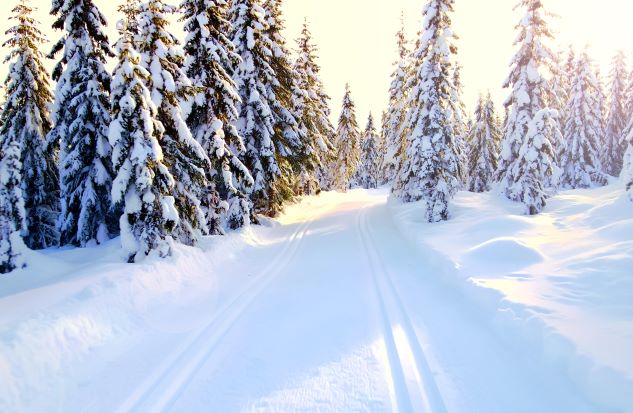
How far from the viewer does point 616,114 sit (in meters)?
37.7

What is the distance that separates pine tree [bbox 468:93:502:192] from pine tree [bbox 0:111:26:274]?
133ft

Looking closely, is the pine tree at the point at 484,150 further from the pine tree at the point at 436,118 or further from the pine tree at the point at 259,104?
the pine tree at the point at 259,104

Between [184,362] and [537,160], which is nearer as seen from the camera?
[184,362]

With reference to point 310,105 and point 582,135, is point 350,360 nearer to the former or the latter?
point 310,105

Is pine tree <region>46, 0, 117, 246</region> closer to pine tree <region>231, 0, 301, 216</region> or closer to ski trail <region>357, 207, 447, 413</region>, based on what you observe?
pine tree <region>231, 0, 301, 216</region>

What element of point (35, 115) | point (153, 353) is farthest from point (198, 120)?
point (153, 353)

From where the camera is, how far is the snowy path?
501 cm

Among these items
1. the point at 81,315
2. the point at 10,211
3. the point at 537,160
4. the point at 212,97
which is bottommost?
the point at 81,315

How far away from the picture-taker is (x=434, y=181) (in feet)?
61.6

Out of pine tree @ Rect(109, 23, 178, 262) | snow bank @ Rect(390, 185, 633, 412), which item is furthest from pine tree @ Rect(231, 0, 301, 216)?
pine tree @ Rect(109, 23, 178, 262)

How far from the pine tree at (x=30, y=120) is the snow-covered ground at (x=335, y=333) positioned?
327 inches

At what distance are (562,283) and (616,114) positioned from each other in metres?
40.1

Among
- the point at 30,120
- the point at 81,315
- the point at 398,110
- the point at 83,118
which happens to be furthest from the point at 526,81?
the point at 30,120

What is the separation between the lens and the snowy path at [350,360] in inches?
197
